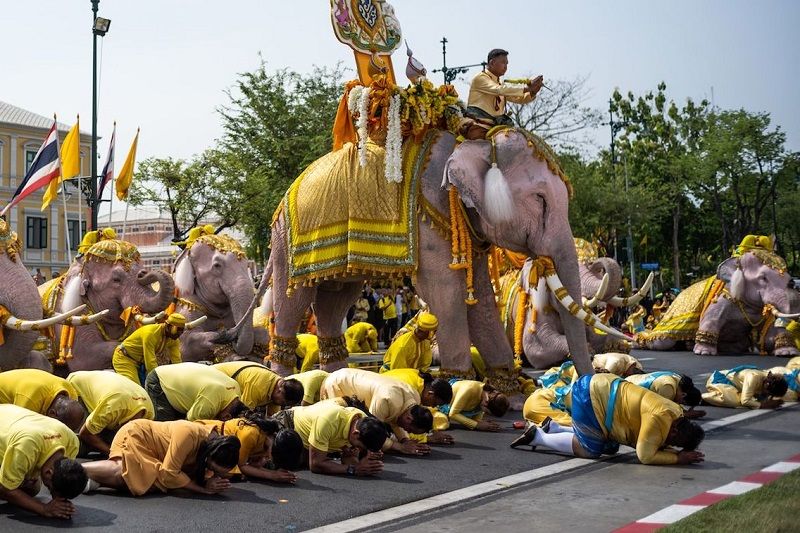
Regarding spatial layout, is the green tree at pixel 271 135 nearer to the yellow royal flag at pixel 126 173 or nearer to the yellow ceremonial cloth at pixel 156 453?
the yellow royal flag at pixel 126 173

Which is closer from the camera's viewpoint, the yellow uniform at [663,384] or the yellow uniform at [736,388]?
the yellow uniform at [663,384]

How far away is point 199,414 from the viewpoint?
27.1ft

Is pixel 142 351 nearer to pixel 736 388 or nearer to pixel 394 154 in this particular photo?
pixel 394 154

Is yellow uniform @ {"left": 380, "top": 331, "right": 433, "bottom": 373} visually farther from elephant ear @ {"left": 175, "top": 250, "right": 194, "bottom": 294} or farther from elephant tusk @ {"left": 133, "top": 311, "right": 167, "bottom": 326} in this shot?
elephant ear @ {"left": 175, "top": 250, "right": 194, "bottom": 294}

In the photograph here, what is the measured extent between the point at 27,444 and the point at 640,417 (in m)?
4.35

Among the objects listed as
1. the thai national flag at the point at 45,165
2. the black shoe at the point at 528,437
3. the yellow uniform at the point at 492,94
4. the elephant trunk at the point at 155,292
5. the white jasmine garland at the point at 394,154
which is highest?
the thai national flag at the point at 45,165

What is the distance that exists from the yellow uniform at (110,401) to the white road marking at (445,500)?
2408mm

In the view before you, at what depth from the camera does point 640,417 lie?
796 cm

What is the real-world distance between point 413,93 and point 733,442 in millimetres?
4832

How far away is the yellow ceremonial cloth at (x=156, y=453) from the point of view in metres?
7.01

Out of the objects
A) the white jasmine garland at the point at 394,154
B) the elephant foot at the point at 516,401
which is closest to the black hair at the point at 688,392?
the elephant foot at the point at 516,401

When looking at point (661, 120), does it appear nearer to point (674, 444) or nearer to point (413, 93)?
point (413, 93)

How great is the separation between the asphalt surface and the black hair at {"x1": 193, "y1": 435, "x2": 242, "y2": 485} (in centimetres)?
17

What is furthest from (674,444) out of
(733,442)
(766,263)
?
(766,263)
